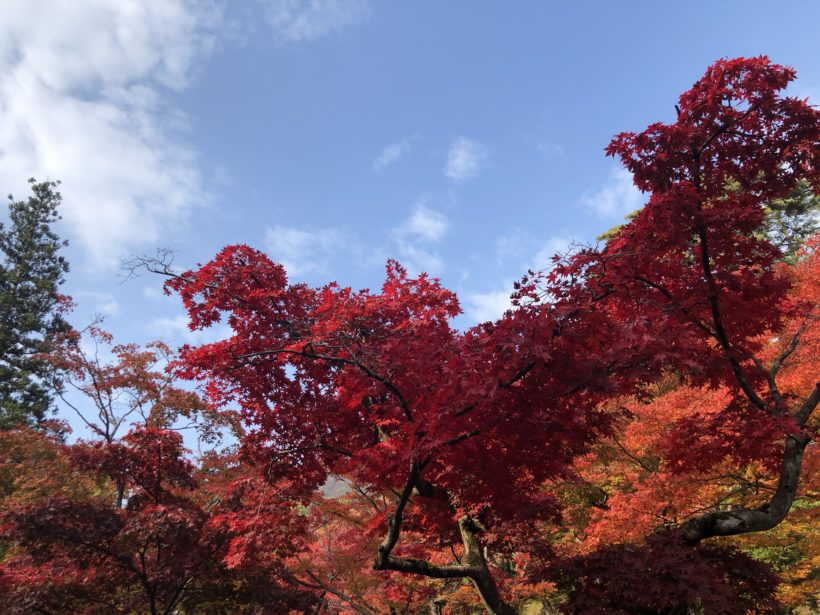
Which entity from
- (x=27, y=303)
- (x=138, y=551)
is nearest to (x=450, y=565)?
(x=138, y=551)

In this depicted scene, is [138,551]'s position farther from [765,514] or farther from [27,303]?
[27,303]

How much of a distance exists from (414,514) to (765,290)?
628cm

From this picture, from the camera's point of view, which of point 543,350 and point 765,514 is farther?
point 765,514

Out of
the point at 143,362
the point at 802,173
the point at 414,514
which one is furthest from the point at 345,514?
the point at 802,173

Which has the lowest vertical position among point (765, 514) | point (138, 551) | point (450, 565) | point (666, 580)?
point (666, 580)

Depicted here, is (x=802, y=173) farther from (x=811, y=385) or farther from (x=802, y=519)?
(x=802, y=519)

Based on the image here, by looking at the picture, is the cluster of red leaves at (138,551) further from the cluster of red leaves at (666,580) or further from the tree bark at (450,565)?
the cluster of red leaves at (666,580)

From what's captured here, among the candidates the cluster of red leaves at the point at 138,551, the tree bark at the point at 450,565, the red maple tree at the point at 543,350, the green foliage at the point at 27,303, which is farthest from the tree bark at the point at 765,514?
the green foliage at the point at 27,303

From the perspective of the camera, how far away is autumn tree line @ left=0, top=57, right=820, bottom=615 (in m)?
4.97

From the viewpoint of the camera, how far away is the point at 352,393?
657 centimetres

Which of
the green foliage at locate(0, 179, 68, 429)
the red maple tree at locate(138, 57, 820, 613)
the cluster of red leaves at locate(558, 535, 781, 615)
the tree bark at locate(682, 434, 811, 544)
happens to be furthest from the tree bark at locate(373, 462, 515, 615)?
the green foliage at locate(0, 179, 68, 429)

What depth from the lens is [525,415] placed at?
4.91 meters

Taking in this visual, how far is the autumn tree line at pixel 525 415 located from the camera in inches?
196

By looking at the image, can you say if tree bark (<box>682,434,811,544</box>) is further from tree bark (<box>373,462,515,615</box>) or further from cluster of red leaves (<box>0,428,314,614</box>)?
cluster of red leaves (<box>0,428,314,614</box>)
